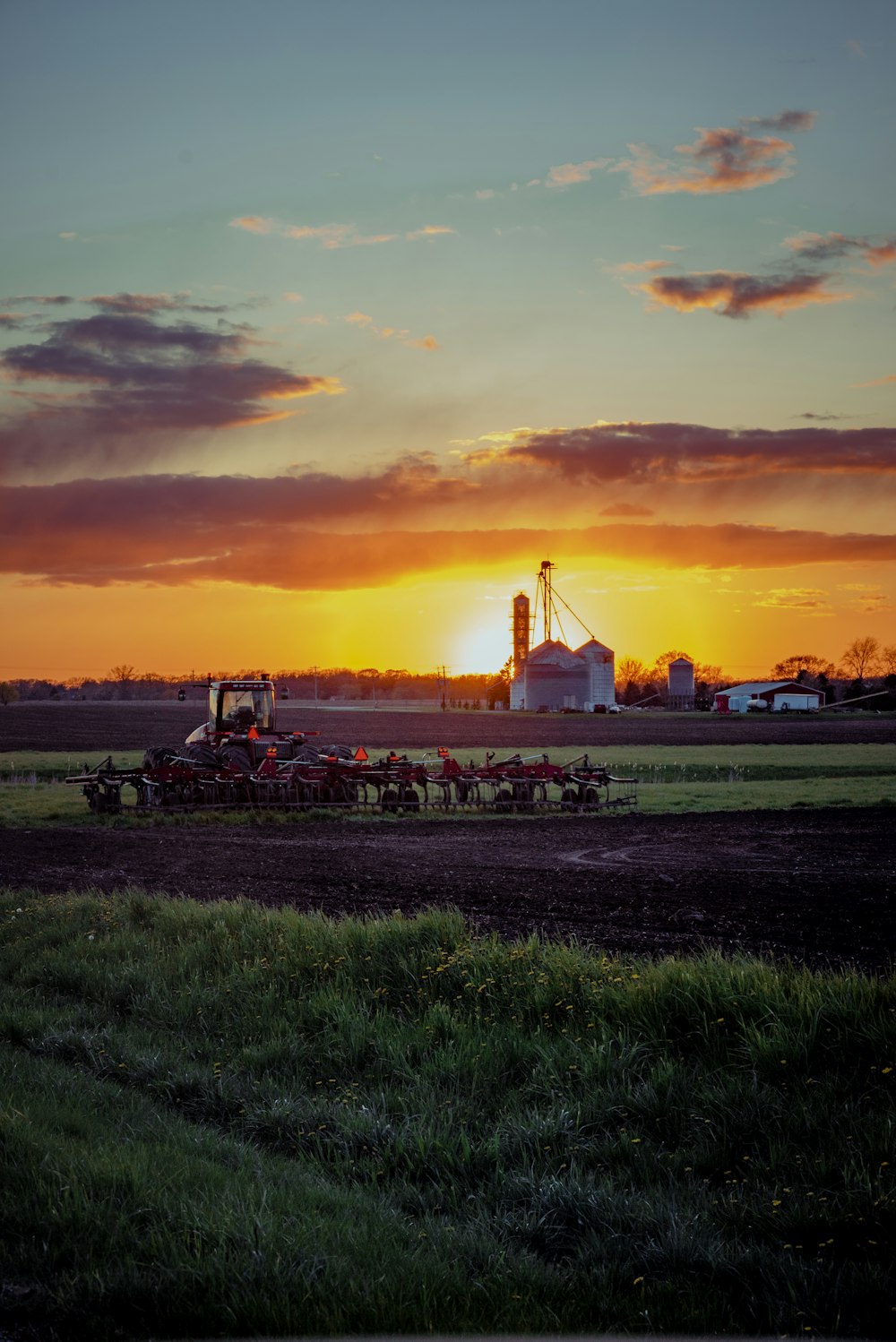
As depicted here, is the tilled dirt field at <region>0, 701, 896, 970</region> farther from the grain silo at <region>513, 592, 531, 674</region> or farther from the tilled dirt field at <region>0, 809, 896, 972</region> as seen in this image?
the grain silo at <region>513, 592, 531, 674</region>

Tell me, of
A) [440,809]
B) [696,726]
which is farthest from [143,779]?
[696,726]

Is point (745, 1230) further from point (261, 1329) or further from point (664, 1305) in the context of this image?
point (261, 1329)

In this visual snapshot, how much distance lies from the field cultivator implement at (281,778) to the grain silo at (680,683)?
10699cm

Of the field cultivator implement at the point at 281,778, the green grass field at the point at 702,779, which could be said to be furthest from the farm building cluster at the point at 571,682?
the field cultivator implement at the point at 281,778

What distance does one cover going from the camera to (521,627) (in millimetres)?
129000

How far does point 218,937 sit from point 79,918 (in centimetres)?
231

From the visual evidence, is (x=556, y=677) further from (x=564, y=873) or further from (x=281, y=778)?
(x=564, y=873)

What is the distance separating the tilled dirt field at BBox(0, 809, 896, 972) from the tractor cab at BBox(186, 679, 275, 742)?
5.86 meters

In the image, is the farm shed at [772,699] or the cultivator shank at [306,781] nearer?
the cultivator shank at [306,781]

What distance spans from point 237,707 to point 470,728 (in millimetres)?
53328

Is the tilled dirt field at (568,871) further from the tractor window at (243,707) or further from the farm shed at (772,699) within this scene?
the farm shed at (772,699)

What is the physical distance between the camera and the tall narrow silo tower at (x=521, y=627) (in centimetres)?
12850

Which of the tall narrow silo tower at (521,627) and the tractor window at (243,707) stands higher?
the tall narrow silo tower at (521,627)

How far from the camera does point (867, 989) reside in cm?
759
